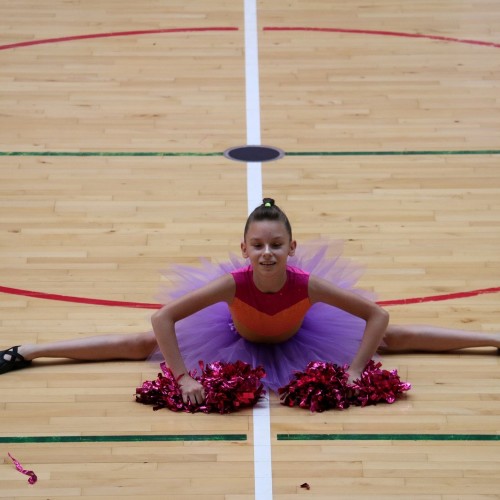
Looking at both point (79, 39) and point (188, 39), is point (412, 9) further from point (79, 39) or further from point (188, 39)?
point (79, 39)

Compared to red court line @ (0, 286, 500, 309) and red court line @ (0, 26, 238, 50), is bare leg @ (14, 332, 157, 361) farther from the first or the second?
red court line @ (0, 26, 238, 50)

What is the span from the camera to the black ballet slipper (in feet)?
16.6

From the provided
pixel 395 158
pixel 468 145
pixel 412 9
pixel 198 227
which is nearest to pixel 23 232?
pixel 198 227

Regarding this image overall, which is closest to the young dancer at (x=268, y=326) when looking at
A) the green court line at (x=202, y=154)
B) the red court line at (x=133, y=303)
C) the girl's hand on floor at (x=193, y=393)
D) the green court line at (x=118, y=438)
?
the girl's hand on floor at (x=193, y=393)

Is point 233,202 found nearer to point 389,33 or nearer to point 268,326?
point 268,326

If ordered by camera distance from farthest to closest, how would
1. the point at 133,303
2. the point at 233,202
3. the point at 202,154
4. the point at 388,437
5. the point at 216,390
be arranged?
the point at 202,154, the point at 233,202, the point at 133,303, the point at 216,390, the point at 388,437

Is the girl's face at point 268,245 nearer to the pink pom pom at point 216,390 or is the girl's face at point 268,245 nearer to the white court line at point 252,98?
the pink pom pom at point 216,390

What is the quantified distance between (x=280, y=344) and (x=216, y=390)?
1.35 feet

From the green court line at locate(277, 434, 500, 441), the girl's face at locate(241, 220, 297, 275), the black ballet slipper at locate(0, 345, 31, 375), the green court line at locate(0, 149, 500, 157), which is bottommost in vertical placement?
the green court line at locate(277, 434, 500, 441)

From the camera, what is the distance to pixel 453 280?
5785 mm

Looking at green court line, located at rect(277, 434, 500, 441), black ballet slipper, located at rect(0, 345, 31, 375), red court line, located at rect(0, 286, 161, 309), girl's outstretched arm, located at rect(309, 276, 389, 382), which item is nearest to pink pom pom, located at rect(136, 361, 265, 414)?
green court line, located at rect(277, 434, 500, 441)

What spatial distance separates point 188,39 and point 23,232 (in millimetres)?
2591

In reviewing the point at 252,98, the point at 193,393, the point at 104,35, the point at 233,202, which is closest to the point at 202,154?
the point at 233,202

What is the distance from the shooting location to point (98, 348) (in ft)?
16.9
